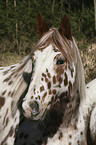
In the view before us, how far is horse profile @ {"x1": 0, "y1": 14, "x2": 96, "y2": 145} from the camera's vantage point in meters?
1.78

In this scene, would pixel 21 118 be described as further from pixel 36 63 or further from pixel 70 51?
pixel 70 51

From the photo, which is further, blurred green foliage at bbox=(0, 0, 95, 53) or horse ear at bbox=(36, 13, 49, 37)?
blurred green foliage at bbox=(0, 0, 95, 53)

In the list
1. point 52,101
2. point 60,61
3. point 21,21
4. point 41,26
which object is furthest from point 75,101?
point 21,21

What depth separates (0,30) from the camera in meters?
14.5

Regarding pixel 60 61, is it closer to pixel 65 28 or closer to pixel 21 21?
pixel 65 28

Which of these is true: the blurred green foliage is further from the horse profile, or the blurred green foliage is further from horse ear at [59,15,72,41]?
horse ear at [59,15,72,41]

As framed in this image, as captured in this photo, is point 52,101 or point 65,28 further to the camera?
point 65,28

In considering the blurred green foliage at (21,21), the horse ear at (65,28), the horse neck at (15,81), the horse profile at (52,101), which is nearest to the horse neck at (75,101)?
the horse profile at (52,101)

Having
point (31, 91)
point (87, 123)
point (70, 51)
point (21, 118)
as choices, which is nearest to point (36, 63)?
point (31, 91)

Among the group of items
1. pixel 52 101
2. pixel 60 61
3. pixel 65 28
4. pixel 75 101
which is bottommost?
pixel 75 101

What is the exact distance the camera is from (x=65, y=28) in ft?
6.72

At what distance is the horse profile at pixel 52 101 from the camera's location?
1776 mm

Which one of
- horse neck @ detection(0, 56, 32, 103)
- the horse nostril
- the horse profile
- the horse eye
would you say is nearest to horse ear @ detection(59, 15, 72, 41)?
the horse profile

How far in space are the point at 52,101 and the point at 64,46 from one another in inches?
23.0
